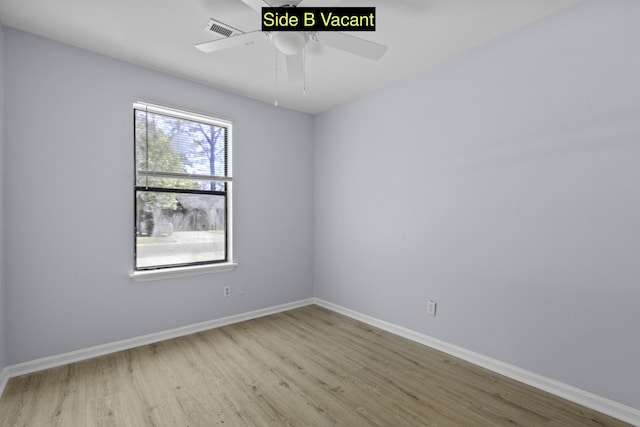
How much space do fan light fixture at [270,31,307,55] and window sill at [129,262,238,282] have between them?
94.5 inches

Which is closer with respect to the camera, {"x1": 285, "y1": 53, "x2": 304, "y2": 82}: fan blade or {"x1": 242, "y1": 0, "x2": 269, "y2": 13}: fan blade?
{"x1": 242, "y1": 0, "x2": 269, "y2": 13}: fan blade

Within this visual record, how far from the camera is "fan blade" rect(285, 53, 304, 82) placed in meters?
2.24

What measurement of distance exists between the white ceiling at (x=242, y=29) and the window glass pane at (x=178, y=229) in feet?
4.40

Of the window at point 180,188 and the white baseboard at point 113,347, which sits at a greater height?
the window at point 180,188

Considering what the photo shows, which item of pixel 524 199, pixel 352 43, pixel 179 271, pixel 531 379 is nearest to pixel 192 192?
pixel 179 271

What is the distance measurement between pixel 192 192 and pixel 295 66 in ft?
6.04

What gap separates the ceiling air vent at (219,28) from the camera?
2.20 m

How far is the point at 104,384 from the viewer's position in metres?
2.28

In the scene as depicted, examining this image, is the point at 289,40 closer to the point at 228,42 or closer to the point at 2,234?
the point at 228,42

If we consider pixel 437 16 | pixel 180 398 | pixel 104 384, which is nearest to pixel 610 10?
pixel 437 16

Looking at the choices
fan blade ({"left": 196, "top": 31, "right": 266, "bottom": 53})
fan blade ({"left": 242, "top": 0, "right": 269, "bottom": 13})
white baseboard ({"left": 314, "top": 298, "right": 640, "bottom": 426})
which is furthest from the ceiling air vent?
white baseboard ({"left": 314, "top": 298, "right": 640, "bottom": 426})

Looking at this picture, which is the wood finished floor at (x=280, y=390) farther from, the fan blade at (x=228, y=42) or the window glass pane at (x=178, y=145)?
the fan blade at (x=228, y=42)

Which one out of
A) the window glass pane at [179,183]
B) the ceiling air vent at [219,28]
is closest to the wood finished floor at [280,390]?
the window glass pane at [179,183]

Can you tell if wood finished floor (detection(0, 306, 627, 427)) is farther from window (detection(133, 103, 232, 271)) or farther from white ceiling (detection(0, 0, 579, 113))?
white ceiling (detection(0, 0, 579, 113))
